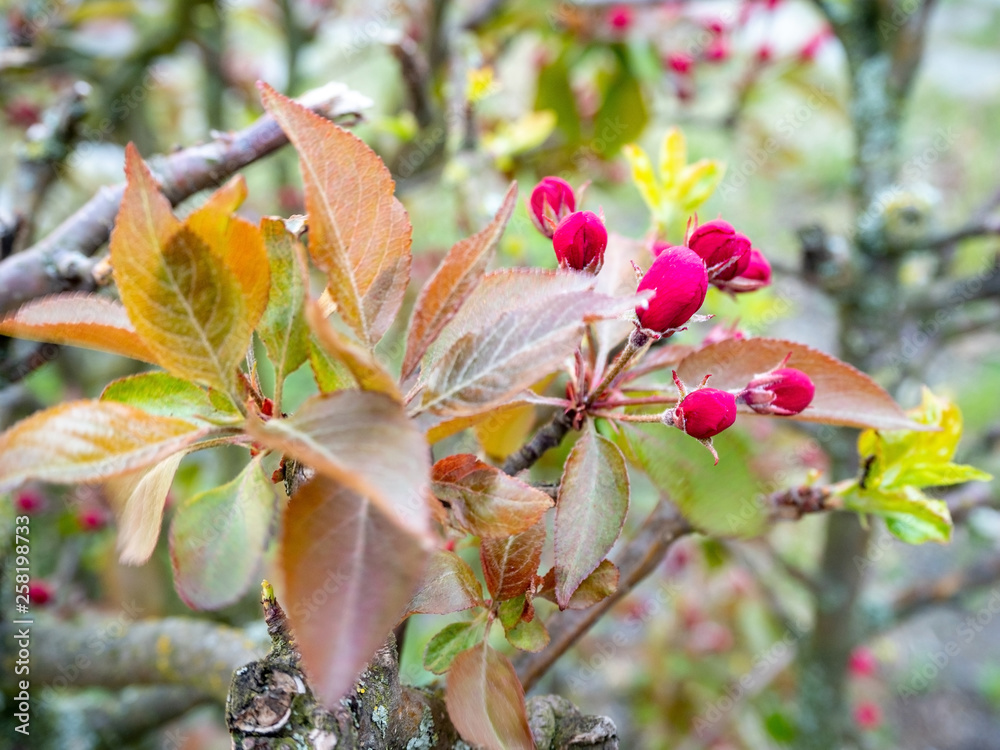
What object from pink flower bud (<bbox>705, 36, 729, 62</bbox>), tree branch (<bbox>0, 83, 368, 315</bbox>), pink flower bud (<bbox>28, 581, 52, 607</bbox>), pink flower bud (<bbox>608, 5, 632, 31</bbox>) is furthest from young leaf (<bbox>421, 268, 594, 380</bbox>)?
pink flower bud (<bbox>705, 36, 729, 62</bbox>)

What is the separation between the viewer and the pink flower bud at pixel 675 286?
0.37m

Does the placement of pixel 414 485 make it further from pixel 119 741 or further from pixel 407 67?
pixel 119 741

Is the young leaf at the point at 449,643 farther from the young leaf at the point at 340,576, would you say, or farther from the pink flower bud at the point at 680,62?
the pink flower bud at the point at 680,62

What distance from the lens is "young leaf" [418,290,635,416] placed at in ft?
1.07

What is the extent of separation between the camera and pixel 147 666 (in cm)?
94

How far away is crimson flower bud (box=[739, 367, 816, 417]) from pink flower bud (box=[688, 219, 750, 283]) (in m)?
0.08

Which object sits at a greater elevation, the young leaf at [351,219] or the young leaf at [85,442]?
the young leaf at [351,219]

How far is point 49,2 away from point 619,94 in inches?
64.0

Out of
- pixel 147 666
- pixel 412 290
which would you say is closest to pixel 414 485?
pixel 147 666

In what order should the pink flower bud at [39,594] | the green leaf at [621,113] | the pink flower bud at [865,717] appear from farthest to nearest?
the pink flower bud at [865,717] < the green leaf at [621,113] < the pink flower bud at [39,594]

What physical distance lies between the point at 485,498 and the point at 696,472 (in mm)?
196

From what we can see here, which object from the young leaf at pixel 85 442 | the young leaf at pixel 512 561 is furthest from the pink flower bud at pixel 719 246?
the young leaf at pixel 85 442

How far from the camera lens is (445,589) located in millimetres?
403

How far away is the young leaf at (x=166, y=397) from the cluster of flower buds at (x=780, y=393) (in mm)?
305
